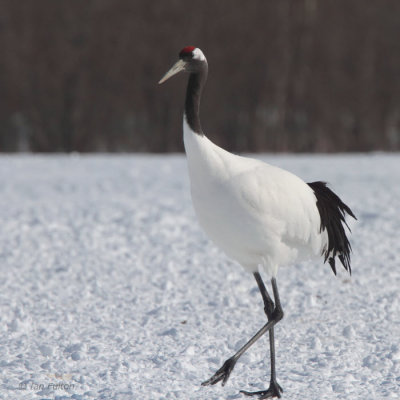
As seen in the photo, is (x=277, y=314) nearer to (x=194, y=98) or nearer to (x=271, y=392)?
(x=271, y=392)

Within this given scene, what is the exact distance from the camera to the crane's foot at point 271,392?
13.5 feet

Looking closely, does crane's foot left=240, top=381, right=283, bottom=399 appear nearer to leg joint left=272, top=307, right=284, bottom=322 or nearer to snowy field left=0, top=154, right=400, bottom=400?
snowy field left=0, top=154, right=400, bottom=400

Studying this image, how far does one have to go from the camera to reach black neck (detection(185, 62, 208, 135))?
4.18 m

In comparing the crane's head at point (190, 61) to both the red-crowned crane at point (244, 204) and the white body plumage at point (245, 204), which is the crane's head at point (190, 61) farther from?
the white body plumage at point (245, 204)

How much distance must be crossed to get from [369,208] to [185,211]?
236 centimetres

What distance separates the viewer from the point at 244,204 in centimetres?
408

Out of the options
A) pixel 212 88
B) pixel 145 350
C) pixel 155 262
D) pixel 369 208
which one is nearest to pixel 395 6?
pixel 212 88

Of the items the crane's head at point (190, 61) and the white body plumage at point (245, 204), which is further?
the crane's head at point (190, 61)

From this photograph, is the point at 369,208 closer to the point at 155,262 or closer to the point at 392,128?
the point at 155,262

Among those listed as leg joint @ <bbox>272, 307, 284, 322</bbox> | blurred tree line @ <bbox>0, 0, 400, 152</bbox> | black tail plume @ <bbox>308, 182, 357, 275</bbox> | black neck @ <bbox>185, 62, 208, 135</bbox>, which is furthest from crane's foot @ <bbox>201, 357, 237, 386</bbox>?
blurred tree line @ <bbox>0, 0, 400, 152</bbox>

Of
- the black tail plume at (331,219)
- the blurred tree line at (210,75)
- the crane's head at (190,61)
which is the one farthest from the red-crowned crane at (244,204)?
the blurred tree line at (210,75)

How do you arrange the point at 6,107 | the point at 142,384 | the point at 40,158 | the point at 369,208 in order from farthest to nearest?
the point at 6,107
the point at 40,158
the point at 369,208
the point at 142,384

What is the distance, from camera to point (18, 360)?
456cm

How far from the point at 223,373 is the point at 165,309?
4.80 ft
